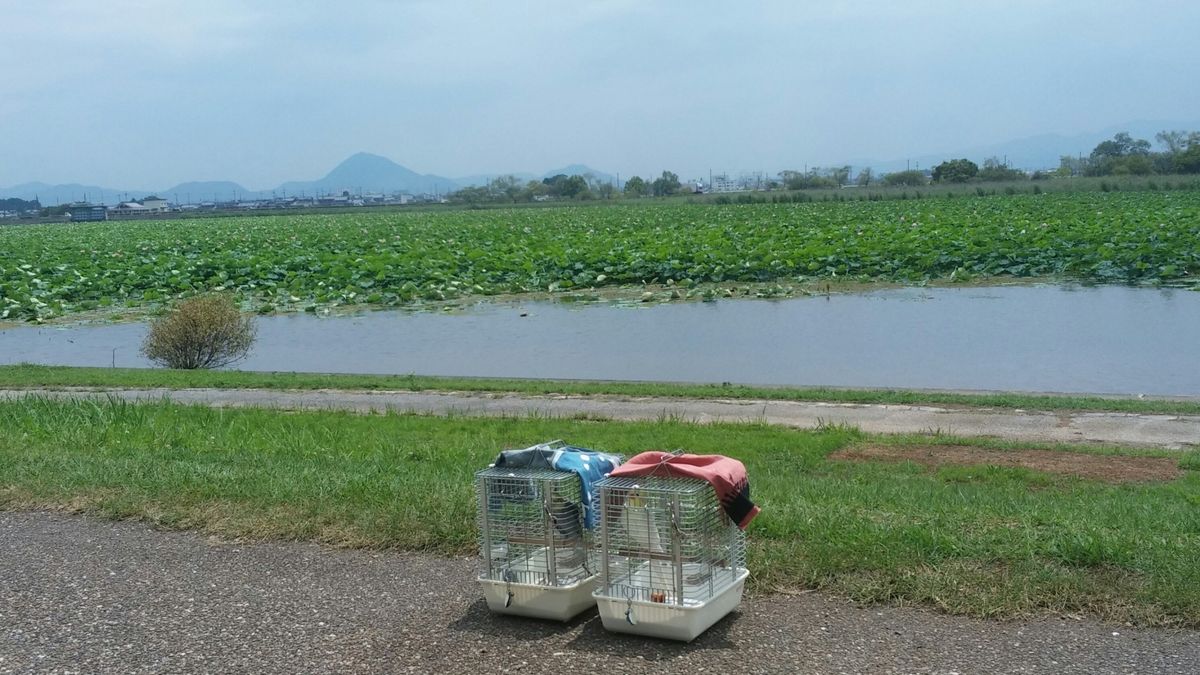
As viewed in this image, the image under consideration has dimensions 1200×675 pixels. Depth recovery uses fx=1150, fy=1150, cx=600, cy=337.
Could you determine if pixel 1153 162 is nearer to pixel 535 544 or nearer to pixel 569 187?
pixel 569 187

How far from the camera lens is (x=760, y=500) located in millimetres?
8016

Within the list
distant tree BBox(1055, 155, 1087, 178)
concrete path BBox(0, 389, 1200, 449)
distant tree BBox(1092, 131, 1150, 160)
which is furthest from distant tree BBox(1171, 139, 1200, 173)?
concrete path BBox(0, 389, 1200, 449)

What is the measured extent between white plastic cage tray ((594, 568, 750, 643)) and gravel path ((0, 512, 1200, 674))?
6cm

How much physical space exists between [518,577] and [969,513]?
320cm

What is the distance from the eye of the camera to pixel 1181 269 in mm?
34062

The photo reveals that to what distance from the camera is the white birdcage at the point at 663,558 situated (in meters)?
5.32

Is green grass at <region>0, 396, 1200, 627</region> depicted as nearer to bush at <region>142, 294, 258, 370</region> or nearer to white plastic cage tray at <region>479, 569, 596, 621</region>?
white plastic cage tray at <region>479, 569, 596, 621</region>

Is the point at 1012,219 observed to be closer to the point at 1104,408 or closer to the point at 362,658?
the point at 1104,408

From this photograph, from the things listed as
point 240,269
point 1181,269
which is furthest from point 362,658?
point 240,269

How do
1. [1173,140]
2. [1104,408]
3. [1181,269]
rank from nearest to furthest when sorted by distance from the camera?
[1104,408]
[1181,269]
[1173,140]

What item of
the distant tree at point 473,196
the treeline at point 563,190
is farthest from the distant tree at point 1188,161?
the distant tree at point 473,196

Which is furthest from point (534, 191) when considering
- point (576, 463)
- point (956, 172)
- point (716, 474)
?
point (716, 474)

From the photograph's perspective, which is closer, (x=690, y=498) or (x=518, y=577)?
(x=690, y=498)

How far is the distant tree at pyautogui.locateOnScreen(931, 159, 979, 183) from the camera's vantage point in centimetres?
12384
